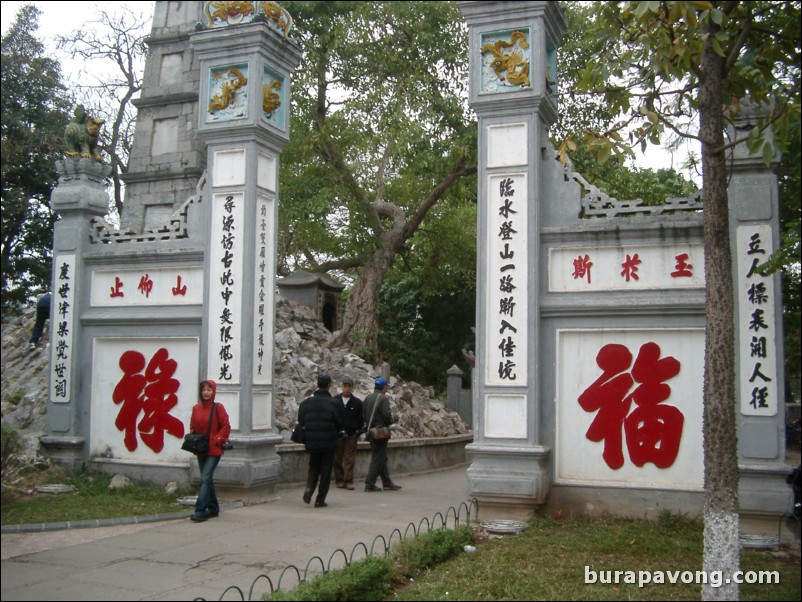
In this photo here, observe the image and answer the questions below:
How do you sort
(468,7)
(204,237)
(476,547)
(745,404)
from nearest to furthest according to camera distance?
(476,547), (745,404), (468,7), (204,237)

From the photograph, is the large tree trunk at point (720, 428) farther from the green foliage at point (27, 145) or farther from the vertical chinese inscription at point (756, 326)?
the green foliage at point (27, 145)

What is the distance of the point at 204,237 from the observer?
1017 centimetres

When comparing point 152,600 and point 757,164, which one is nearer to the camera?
point 152,600

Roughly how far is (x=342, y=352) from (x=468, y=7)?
969 centimetres

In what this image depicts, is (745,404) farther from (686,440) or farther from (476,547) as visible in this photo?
(476,547)

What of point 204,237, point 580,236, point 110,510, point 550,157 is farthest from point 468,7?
point 110,510

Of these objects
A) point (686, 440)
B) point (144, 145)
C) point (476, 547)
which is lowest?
point (476, 547)

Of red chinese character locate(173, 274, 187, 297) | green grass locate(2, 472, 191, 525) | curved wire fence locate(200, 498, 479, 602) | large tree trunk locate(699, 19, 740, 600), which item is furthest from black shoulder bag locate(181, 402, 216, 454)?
large tree trunk locate(699, 19, 740, 600)

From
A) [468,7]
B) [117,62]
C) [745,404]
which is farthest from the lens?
[117,62]

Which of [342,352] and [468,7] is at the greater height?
[468,7]

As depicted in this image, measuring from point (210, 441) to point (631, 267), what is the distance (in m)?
4.75

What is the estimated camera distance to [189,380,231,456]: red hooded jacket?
8500 millimetres

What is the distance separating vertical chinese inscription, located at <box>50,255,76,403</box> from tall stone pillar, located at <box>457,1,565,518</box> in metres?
5.47

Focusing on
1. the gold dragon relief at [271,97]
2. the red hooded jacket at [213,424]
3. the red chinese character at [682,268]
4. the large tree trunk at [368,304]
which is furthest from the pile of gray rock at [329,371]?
the red chinese character at [682,268]
